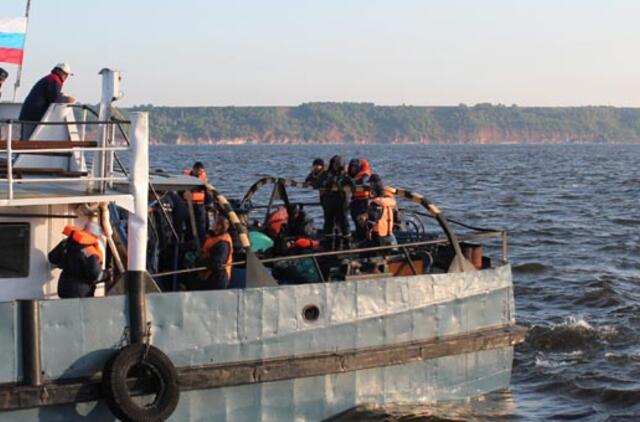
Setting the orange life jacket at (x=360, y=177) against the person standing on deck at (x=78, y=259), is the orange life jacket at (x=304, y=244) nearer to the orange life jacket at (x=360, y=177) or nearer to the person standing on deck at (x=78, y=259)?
the orange life jacket at (x=360, y=177)

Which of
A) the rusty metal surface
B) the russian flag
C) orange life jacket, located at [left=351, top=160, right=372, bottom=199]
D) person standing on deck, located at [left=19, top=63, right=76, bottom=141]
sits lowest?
the rusty metal surface

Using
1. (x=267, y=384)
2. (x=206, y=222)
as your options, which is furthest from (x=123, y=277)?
(x=206, y=222)

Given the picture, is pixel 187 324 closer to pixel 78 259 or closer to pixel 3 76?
pixel 78 259

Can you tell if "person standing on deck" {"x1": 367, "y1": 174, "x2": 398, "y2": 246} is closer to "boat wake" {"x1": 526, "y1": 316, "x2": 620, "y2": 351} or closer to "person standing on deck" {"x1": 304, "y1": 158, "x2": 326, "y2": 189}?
"person standing on deck" {"x1": 304, "y1": 158, "x2": 326, "y2": 189}

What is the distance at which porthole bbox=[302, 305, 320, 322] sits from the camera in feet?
35.2

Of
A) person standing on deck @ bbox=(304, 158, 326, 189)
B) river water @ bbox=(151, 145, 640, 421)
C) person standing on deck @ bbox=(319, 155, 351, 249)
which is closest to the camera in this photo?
river water @ bbox=(151, 145, 640, 421)

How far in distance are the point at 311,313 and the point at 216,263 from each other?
41.4 inches

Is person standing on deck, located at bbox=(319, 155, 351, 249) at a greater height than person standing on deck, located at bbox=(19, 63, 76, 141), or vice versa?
person standing on deck, located at bbox=(19, 63, 76, 141)

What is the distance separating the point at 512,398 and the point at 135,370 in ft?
18.2

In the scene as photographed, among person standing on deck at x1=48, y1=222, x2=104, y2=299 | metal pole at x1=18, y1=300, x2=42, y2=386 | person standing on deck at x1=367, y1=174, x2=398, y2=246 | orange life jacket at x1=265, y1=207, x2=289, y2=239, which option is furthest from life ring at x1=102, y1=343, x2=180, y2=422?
orange life jacket at x1=265, y1=207, x2=289, y2=239

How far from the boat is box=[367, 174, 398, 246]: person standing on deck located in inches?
35.6

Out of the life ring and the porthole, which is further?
the porthole

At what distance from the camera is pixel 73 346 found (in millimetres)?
9680

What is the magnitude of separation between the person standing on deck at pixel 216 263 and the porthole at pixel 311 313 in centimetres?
82
